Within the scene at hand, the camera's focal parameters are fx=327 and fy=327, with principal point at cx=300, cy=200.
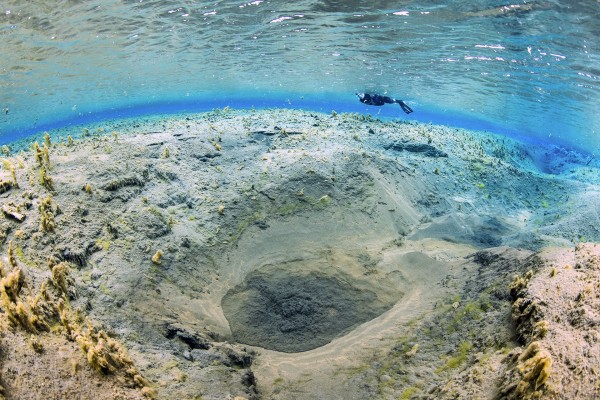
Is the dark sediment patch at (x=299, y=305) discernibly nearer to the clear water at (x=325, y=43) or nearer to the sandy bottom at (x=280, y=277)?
the sandy bottom at (x=280, y=277)

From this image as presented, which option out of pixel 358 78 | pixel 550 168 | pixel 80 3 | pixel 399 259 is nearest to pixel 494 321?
pixel 399 259

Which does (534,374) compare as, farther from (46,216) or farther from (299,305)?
(46,216)

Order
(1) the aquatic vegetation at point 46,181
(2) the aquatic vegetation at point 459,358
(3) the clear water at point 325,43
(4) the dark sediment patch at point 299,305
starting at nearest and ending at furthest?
(2) the aquatic vegetation at point 459,358 < (4) the dark sediment patch at point 299,305 < (1) the aquatic vegetation at point 46,181 < (3) the clear water at point 325,43

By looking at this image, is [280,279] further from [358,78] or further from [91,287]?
[358,78]

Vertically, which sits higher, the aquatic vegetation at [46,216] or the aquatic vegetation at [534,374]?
the aquatic vegetation at [534,374]

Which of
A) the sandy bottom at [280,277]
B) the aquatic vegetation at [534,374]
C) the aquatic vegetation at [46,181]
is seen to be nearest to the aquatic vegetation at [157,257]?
the sandy bottom at [280,277]

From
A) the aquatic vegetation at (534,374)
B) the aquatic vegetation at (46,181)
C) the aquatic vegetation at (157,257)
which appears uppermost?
the aquatic vegetation at (534,374)
